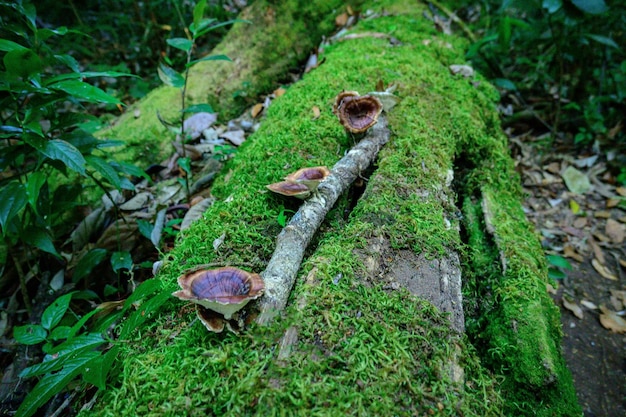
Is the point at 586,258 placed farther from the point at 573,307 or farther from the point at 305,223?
the point at 305,223

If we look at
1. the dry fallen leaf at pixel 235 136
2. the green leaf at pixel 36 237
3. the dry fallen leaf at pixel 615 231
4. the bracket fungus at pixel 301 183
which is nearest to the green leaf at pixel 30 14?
the green leaf at pixel 36 237

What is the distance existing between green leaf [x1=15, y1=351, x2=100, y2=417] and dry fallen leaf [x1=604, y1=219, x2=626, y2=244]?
4.83 m

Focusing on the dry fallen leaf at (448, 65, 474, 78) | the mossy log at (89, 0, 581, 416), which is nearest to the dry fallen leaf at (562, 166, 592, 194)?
the dry fallen leaf at (448, 65, 474, 78)

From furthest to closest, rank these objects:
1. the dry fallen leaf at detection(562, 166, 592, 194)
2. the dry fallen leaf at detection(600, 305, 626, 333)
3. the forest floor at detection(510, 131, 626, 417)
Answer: the dry fallen leaf at detection(562, 166, 592, 194), the dry fallen leaf at detection(600, 305, 626, 333), the forest floor at detection(510, 131, 626, 417)

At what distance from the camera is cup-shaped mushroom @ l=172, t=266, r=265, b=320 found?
1.30 metres

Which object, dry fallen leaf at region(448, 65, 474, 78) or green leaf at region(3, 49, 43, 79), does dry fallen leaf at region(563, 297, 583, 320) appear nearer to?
dry fallen leaf at region(448, 65, 474, 78)

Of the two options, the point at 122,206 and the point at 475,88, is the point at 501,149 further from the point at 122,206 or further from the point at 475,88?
the point at 122,206

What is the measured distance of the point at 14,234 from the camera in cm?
247

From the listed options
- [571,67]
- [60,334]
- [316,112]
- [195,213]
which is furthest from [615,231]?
[60,334]

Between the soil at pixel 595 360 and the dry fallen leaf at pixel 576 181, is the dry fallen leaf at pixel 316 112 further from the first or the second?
the dry fallen leaf at pixel 576 181

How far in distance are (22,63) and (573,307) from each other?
4.39 m

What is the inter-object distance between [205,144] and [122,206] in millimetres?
1036

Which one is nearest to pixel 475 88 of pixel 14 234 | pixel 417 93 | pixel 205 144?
pixel 417 93

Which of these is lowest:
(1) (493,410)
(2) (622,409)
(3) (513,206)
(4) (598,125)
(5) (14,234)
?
(2) (622,409)
